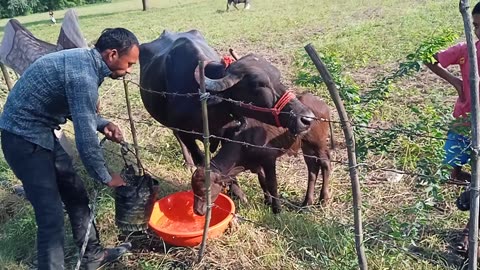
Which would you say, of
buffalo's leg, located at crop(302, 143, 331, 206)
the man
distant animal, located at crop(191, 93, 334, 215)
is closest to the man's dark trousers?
the man

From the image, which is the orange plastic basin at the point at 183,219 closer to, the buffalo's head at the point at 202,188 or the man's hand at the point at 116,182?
the buffalo's head at the point at 202,188

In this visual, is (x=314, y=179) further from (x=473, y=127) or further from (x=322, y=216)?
(x=473, y=127)

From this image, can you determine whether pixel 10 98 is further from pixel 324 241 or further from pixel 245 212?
pixel 324 241

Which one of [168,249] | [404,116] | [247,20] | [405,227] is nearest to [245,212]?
[168,249]

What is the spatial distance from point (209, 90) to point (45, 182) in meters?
1.55

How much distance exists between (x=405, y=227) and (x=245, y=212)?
5.16ft

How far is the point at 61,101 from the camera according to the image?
333cm

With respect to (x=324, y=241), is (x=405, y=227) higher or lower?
higher

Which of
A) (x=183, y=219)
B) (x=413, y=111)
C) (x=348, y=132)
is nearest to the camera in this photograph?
(x=348, y=132)

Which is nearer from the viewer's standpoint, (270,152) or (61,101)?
(61,101)

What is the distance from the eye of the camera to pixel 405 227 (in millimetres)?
3338

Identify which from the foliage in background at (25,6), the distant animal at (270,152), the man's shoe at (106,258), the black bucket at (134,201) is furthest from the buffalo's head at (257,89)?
the foliage in background at (25,6)

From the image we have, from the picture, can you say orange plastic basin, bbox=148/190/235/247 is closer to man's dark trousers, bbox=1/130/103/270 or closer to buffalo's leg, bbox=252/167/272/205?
buffalo's leg, bbox=252/167/272/205

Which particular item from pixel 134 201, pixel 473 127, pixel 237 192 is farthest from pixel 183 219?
pixel 473 127
